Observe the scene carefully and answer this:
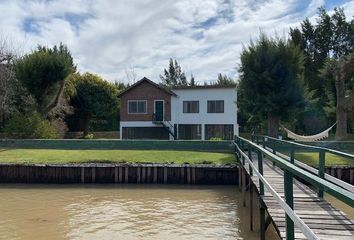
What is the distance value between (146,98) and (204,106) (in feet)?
18.4

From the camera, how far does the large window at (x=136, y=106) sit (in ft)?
128

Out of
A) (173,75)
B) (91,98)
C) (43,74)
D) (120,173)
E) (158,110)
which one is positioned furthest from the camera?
(173,75)

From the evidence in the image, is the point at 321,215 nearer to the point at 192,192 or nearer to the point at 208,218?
the point at 208,218

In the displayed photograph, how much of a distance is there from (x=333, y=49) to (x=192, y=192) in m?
42.6

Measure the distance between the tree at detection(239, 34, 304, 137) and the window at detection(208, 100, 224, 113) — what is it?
28.8 feet

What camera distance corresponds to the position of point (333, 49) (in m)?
52.0

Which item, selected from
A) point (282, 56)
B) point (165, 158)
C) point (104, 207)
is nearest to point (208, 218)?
point (104, 207)

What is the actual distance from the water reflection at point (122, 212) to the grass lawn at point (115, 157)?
191 centimetres

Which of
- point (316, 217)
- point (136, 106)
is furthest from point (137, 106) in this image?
point (316, 217)

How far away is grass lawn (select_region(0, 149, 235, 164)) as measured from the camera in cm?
1900

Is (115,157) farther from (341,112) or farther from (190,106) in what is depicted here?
(190,106)

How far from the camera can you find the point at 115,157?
65.4 ft

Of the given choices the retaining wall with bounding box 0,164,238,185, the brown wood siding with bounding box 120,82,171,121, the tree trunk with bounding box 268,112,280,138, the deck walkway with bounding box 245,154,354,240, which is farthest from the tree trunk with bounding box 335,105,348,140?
the deck walkway with bounding box 245,154,354,240

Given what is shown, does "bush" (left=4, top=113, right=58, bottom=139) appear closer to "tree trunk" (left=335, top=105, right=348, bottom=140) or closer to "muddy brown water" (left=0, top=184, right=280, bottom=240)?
"muddy brown water" (left=0, top=184, right=280, bottom=240)
